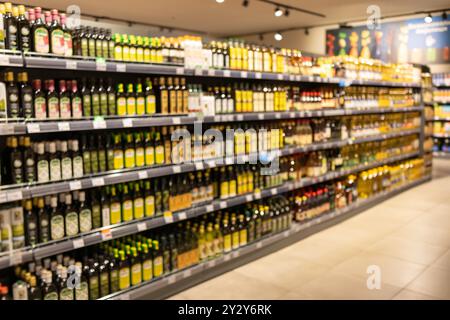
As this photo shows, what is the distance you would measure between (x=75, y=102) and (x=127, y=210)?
2.91ft

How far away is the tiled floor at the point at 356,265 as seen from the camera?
3.54 m

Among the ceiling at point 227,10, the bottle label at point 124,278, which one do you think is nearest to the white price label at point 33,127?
the bottle label at point 124,278

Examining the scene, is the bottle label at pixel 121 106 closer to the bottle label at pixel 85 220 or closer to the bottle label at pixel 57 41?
the bottle label at pixel 57 41

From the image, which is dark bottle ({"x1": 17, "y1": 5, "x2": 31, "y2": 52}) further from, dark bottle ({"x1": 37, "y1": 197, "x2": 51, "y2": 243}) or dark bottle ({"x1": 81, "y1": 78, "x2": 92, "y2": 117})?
dark bottle ({"x1": 37, "y1": 197, "x2": 51, "y2": 243})

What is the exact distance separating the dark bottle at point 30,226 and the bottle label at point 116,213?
1.84 feet

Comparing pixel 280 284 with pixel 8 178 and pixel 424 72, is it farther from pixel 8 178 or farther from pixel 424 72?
pixel 424 72

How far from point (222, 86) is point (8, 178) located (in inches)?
86.8

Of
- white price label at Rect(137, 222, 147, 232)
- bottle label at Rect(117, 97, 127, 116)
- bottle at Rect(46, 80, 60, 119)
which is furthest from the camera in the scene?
white price label at Rect(137, 222, 147, 232)

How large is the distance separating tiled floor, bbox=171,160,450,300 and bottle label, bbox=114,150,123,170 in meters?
1.14

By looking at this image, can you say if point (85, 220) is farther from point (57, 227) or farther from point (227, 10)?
point (227, 10)

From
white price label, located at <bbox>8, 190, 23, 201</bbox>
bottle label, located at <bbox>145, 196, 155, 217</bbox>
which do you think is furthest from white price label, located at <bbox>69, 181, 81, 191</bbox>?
bottle label, located at <bbox>145, 196, 155, 217</bbox>

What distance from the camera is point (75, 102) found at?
2.97 m

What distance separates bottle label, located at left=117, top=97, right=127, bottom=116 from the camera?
322 centimetres

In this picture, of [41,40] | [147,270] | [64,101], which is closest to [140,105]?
[64,101]
